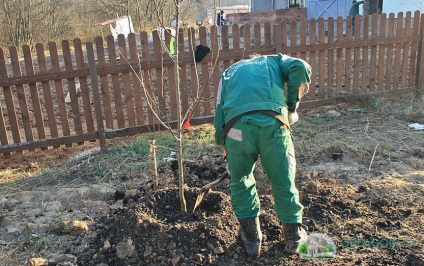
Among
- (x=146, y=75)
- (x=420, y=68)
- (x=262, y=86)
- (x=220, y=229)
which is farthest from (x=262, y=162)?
(x=420, y=68)

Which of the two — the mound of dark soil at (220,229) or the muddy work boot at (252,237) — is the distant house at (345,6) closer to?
the mound of dark soil at (220,229)

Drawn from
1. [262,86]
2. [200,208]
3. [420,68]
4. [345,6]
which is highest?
[345,6]

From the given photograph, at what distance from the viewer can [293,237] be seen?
2936 millimetres

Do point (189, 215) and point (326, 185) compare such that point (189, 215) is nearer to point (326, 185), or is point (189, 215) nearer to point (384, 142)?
point (326, 185)

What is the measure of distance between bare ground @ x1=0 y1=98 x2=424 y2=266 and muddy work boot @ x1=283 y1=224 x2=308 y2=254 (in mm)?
61

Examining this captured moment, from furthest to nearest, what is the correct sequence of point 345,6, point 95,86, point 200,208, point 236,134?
point 345,6, point 95,86, point 200,208, point 236,134

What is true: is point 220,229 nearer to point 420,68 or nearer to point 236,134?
point 236,134

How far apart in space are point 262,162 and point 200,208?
0.96m

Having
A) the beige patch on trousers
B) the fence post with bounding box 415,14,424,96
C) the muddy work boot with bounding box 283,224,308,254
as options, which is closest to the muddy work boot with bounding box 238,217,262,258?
the muddy work boot with bounding box 283,224,308,254

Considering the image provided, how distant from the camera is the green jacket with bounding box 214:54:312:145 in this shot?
111 inches

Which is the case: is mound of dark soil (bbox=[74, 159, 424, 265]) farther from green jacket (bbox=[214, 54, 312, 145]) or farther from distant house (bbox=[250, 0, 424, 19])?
distant house (bbox=[250, 0, 424, 19])

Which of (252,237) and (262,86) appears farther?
(252,237)

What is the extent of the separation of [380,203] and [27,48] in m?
4.74

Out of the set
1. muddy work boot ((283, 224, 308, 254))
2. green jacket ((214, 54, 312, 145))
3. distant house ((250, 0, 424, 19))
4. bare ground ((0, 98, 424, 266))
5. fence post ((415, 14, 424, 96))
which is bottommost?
bare ground ((0, 98, 424, 266))
